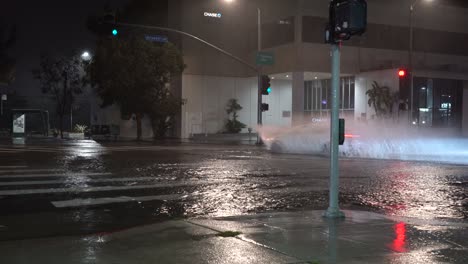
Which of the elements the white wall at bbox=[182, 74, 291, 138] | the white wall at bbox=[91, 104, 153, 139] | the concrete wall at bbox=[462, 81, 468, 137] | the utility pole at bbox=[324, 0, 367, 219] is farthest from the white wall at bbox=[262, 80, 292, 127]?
the utility pole at bbox=[324, 0, 367, 219]

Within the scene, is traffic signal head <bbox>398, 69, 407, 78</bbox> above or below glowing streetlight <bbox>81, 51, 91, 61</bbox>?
below

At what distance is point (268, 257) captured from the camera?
6.06m

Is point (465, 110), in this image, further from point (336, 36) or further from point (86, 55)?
point (336, 36)

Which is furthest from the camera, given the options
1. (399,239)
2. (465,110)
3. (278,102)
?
(278,102)

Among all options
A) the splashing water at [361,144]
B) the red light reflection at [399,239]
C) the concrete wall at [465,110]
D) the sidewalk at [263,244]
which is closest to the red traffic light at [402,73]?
the splashing water at [361,144]

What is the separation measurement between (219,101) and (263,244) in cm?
4615

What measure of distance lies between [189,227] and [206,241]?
0.99 meters

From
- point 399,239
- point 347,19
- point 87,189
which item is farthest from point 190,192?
point 399,239

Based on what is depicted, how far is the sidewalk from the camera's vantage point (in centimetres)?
604

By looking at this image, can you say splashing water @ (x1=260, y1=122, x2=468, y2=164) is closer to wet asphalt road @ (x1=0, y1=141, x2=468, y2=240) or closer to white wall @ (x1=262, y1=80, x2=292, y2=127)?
wet asphalt road @ (x1=0, y1=141, x2=468, y2=240)

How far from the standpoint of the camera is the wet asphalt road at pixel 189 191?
29.3 feet

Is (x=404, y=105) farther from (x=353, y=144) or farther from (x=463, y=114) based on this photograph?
→ (x=463, y=114)

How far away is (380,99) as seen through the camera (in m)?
44.6

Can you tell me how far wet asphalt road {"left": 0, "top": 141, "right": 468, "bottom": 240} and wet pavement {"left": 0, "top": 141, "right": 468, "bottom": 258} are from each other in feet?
0.06
